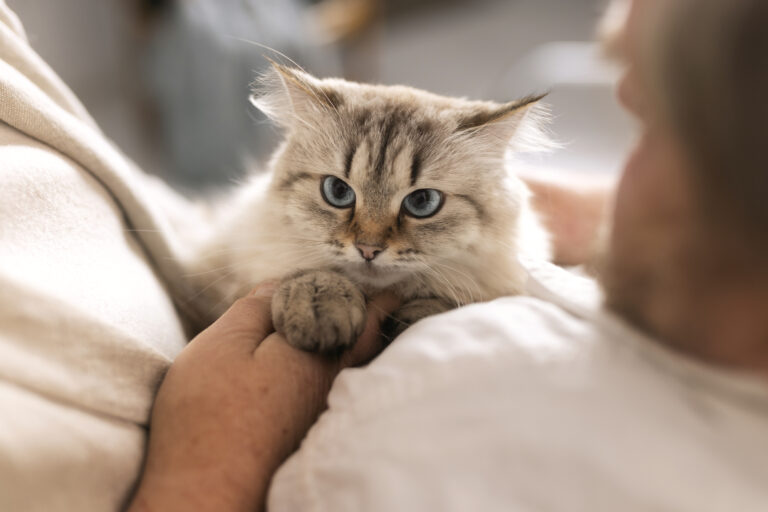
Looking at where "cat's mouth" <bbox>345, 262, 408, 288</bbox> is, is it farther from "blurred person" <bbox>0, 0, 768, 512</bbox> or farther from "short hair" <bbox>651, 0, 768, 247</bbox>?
"short hair" <bbox>651, 0, 768, 247</bbox>

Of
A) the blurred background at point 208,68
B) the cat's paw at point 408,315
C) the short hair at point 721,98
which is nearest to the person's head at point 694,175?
the short hair at point 721,98

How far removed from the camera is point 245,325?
947 mm

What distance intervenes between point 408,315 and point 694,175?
1.85ft

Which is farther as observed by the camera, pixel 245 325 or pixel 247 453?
pixel 245 325

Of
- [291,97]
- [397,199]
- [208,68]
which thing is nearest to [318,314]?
[397,199]

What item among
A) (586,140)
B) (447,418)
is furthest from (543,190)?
(447,418)

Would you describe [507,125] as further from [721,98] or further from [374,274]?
[721,98]

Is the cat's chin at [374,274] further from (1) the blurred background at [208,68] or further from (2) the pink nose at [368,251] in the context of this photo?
(1) the blurred background at [208,68]

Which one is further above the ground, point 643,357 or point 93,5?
point 93,5

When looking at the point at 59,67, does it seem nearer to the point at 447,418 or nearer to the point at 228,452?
the point at 228,452

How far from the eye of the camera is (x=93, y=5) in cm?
335

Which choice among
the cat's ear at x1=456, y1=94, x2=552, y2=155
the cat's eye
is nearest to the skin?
the cat's eye

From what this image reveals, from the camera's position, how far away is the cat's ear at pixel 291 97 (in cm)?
116

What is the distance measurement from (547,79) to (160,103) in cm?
210
